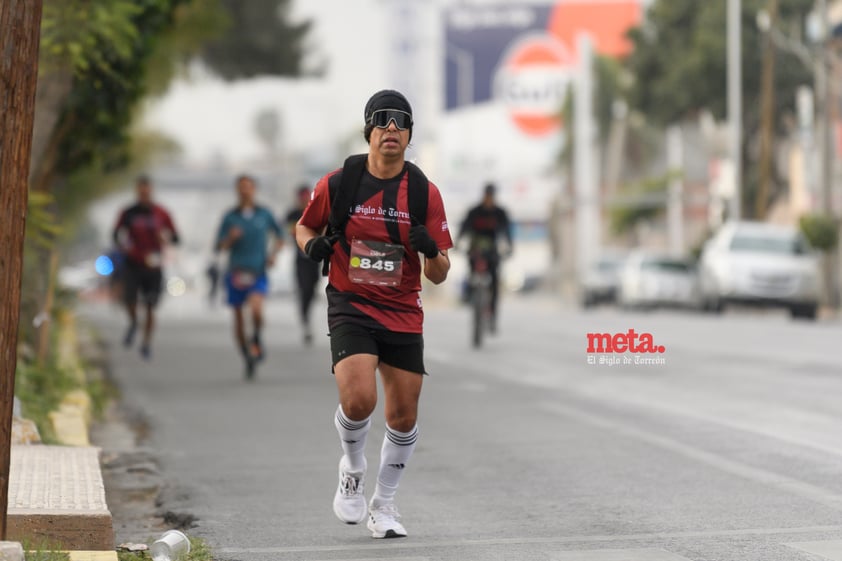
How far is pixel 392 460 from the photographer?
8.02 metres

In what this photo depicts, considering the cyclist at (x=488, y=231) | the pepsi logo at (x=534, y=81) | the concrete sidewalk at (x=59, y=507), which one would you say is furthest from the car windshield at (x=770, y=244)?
the pepsi logo at (x=534, y=81)

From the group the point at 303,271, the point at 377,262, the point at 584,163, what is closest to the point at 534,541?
the point at 377,262

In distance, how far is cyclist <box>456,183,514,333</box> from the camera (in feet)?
68.9

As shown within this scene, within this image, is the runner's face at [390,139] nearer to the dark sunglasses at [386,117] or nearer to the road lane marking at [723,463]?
the dark sunglasses at [386,117]

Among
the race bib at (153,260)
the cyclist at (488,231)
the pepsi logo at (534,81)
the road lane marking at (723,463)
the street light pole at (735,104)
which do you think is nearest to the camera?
the road lane marking at (723,463)

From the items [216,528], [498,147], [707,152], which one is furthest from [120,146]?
[498,147]

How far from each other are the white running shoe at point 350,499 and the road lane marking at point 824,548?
1840mm

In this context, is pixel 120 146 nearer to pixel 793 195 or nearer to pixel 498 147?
pixel 793 195

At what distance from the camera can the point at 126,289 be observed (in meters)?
21.3

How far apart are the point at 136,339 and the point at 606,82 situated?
6361 cm

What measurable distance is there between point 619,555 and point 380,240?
5.54 feet

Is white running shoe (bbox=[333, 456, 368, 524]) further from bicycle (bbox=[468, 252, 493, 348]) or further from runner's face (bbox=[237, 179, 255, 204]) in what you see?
bicycle (bbox=[468, 252, 493, 348])

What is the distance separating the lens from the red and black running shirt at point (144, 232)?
66.7ft

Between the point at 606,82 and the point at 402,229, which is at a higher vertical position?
the point at 606,82
